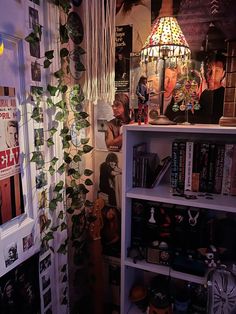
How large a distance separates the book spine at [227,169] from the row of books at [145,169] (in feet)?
0.95

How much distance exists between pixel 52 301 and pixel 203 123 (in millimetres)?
1302

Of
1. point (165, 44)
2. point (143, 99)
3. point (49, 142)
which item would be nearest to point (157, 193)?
point (143, 99)

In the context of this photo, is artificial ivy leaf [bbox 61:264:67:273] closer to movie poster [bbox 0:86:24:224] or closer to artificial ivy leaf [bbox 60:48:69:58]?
movie poster [bbox 0:86:24:224]

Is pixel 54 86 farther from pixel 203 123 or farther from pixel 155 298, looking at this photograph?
pixel 155 298

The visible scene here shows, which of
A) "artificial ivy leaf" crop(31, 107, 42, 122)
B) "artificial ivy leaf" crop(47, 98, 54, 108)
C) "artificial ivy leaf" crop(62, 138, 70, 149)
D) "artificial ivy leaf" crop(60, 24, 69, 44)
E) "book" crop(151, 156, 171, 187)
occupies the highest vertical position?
"artificial ivy leaf" crop(60, 24, 69, 44)

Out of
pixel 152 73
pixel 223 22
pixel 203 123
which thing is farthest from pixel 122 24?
pixel 203 123

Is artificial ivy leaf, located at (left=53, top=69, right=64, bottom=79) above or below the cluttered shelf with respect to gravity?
above

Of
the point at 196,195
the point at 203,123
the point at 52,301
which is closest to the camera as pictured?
the point at 196,195

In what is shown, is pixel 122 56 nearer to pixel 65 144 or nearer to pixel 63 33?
pixel 63 33

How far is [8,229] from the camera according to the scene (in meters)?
1.14

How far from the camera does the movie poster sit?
1070mm

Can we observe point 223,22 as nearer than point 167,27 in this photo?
No

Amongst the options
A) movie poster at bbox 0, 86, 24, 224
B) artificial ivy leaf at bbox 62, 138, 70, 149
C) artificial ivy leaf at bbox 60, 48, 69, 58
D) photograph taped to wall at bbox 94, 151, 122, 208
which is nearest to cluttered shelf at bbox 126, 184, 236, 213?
photograph taped to wall at bbox 94, 151, 122, 208

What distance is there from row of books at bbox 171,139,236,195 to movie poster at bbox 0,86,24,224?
2.47 ft
